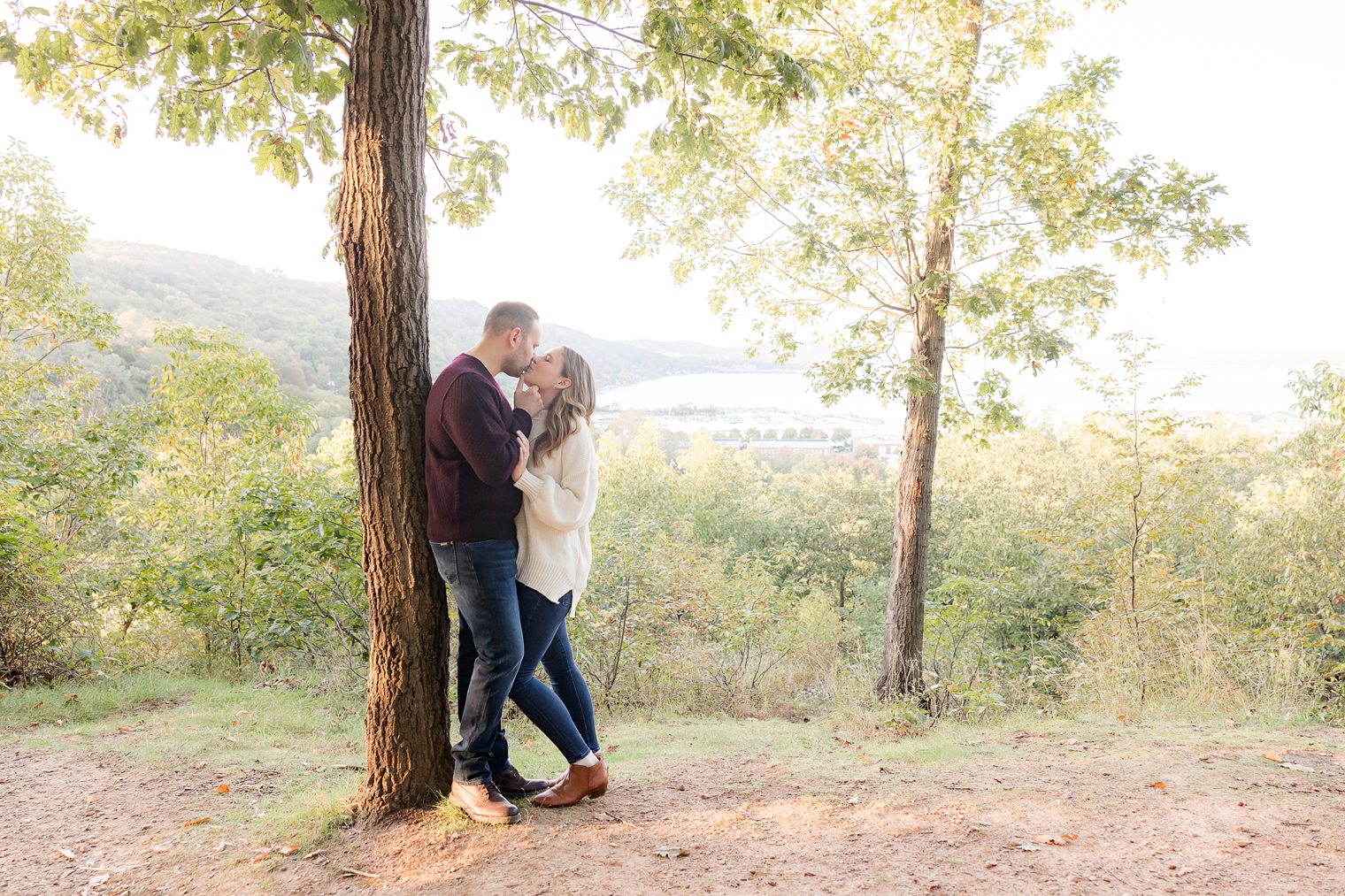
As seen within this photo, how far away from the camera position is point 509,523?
3.05 m

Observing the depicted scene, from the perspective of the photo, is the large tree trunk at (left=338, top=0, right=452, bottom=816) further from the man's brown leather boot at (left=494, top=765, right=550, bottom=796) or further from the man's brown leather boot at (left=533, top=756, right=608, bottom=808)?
the man's brown leather boot at (left=533, top=756, right=608, bottom=808)

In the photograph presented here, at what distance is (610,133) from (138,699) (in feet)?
17.1

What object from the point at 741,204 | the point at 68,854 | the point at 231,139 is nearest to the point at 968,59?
the point at 741,204

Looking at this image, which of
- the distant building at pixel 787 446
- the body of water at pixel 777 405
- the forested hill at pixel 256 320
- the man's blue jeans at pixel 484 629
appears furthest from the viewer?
the distant building at pixel 787 446

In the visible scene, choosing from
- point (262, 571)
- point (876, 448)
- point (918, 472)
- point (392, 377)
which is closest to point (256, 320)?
point (876, 448)

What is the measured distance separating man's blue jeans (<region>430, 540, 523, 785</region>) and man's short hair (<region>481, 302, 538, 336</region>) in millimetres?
816

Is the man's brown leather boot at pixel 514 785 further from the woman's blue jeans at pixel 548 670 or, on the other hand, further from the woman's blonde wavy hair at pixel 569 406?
the woman's blonde wavy hair at pixel 569 406

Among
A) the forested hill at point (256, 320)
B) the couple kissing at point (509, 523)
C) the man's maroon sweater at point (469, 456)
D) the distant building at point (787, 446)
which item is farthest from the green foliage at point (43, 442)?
the distant building at point (787, 446)

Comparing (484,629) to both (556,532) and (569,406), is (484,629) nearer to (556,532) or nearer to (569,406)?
(556,532)

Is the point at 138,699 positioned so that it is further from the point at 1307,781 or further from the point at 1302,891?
the point at 1307,781

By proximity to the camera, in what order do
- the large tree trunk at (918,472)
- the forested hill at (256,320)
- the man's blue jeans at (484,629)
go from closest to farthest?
the man's blue jeans at (484,629) < the large tree trunk at (918,472) < the forested hill at (256,320)

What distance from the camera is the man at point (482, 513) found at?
9.57ft

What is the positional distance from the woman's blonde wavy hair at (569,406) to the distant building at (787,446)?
48748 mm

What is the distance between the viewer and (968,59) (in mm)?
7125
